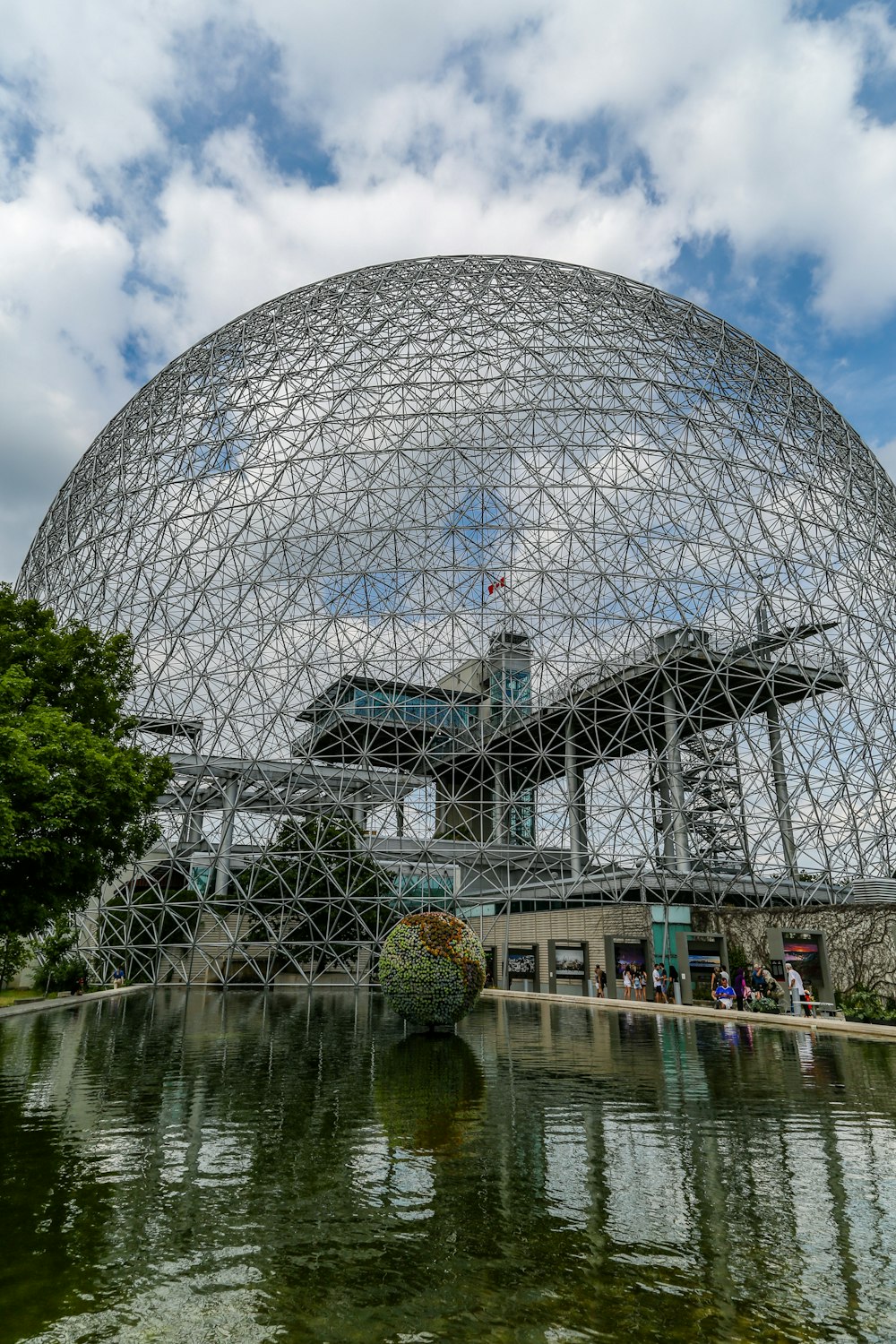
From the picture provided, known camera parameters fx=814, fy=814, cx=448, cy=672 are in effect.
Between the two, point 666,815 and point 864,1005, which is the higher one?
point 666,815

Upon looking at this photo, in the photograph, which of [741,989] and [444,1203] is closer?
[444,1203]

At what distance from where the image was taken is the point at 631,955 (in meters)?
20.8

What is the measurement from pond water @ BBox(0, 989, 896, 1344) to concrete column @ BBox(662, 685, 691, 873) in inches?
640

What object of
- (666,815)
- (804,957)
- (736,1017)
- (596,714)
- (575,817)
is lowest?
(736,1017)

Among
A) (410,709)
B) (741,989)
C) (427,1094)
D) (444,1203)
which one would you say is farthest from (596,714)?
(444,1203)

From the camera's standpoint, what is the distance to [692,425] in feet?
93.6

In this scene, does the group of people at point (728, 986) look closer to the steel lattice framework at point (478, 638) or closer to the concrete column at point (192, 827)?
the steel lattice framework at point (478, 638)

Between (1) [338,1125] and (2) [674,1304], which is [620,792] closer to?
(1) [338,1125]

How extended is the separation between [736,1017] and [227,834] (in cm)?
1669

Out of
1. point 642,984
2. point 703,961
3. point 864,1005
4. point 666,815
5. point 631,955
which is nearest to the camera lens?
point 864,1005

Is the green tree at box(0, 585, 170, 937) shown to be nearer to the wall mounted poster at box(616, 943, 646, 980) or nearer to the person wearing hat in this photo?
the person wearing hat

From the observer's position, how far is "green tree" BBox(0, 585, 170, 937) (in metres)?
9.29

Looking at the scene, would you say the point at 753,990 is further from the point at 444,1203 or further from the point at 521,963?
the point at 444,1203

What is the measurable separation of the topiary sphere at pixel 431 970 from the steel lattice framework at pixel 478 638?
11791mm
